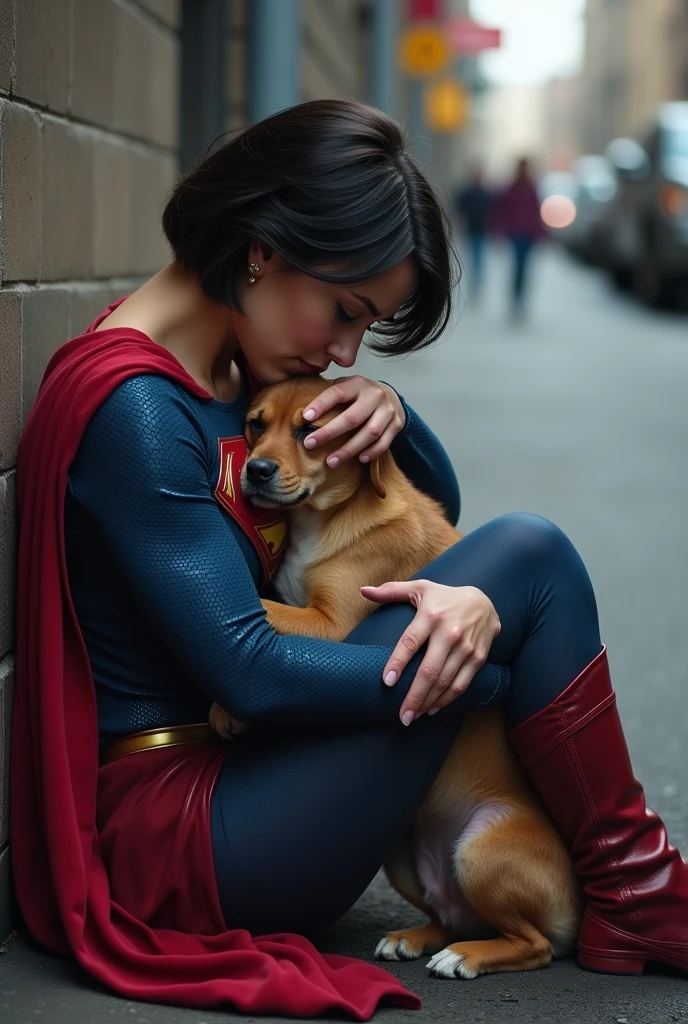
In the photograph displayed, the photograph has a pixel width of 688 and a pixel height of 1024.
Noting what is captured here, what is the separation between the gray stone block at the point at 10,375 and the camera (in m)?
2.60

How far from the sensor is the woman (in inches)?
96.6

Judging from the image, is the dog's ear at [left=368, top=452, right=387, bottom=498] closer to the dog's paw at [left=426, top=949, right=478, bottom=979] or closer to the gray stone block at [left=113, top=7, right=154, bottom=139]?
the dog's paw at [left=426, top=949, right=478, bottom=979]

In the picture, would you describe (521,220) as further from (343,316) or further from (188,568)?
(188,568)

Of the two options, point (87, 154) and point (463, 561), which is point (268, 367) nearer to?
point (463, 561)

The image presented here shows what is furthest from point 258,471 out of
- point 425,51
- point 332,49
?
point 425,51

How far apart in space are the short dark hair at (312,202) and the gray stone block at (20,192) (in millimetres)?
284

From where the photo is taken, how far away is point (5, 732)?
2.65 metres

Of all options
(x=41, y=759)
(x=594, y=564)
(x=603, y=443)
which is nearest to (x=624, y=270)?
(x=603, y=443)

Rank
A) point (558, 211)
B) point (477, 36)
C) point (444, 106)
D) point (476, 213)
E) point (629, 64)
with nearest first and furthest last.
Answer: point (477, 36), point (476, 213), point (444, 106), point (558, 211), point (629, 64)

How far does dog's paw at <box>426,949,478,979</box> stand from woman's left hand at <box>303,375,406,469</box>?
983mm

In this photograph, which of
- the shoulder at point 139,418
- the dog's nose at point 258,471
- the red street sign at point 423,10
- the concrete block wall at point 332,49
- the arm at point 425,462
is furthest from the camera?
the red street sign at point 423,10

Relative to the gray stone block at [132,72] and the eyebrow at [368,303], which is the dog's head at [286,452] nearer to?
the eyebrow at [368,303]

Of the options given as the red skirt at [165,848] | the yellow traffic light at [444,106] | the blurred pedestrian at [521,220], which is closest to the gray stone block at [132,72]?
the red skirt at [165,848]

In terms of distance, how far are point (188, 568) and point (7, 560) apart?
394 millimetres
